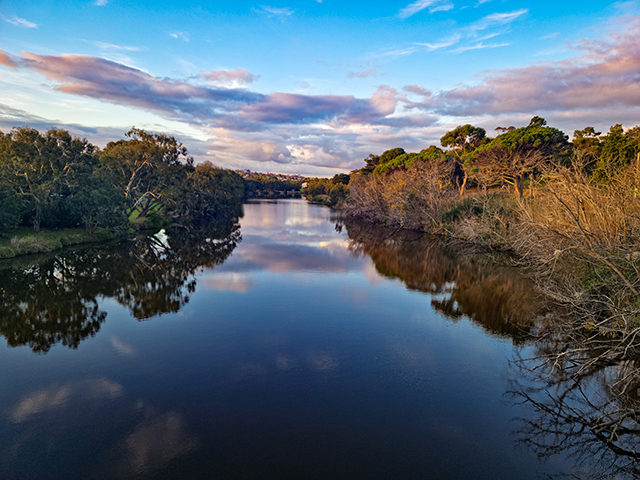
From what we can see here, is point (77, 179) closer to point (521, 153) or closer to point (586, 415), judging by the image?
point (586, 415)

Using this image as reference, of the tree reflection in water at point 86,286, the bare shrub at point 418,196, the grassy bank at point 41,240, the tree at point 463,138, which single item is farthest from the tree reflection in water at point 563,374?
the tree at point 463,138

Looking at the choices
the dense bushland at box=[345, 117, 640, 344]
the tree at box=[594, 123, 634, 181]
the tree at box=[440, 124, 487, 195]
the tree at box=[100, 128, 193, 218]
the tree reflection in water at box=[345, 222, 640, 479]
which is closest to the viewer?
the tree reflection in water at box=[345, 222, 640, 479]

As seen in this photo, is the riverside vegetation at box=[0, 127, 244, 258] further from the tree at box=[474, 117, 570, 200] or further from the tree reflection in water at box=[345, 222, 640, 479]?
the tree at box=[474, 117, 570, 200]

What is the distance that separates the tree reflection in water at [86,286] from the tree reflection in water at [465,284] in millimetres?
15983

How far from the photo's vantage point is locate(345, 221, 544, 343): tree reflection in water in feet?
62.7

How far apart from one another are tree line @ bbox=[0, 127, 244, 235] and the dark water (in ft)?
39.6

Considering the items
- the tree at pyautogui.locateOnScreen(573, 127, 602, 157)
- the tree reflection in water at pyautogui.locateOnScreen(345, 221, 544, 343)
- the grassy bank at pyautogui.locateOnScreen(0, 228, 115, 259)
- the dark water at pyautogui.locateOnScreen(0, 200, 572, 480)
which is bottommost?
the dark water at pyautogui.locateOnScreen(0, 200, 572, 480)

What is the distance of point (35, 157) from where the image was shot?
35.6m

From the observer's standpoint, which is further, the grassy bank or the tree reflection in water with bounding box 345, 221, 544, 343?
the grassy bank

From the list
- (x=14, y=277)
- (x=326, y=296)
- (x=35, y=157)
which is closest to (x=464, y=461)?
(x=326, y=296)

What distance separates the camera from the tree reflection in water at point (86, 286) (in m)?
16.7

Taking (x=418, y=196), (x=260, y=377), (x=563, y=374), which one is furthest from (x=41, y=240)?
(x=418, y=196)

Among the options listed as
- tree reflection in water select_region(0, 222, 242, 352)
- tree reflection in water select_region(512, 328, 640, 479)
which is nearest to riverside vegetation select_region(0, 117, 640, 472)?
tree reflection in water select_region(512, 328, 640, 479)

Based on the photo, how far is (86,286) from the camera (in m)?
23.3
